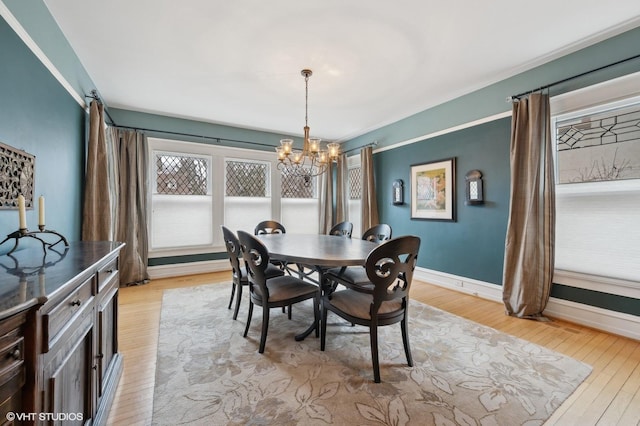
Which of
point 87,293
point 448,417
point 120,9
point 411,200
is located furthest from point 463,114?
point 87,293

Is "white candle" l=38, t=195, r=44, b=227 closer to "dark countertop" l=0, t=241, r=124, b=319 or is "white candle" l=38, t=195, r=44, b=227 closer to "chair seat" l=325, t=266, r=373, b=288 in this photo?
"dark countertop" l=0, t=241, r=124, b=319

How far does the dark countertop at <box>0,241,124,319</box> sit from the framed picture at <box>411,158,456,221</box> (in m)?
3.77

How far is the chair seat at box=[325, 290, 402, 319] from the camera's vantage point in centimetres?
186

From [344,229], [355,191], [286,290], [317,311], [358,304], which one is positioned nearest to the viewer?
[358,304]

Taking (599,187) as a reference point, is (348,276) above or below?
below

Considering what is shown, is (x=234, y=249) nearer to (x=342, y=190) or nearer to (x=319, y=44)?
(x=319, y=44)

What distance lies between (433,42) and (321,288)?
2.46 meters

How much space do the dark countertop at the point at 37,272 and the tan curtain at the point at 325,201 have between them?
434 cm

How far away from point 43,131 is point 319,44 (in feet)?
7.62

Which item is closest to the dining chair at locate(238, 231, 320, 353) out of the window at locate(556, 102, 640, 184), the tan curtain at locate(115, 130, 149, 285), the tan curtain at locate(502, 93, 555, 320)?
the tan curtain at locate(502, 93, 555, 320)

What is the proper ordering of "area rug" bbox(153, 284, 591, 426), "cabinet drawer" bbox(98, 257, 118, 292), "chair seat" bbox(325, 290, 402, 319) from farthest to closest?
"chair seat" bbox(325, 290, 402, 319)
"area rug" bbox(153, 284, 591, 426)
"cabinet drawer" bbox(98, 257, 118, 292)

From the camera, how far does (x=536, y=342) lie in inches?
90.6

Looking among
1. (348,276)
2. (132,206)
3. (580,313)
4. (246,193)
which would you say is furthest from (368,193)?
(132,206)

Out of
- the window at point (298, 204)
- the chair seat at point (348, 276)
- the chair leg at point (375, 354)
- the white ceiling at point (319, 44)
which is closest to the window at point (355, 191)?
the window at point (298, 204)
